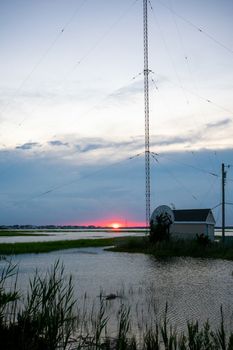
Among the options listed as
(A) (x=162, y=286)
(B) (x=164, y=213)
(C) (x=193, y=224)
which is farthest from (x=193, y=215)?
(A) (x=162, y=286)

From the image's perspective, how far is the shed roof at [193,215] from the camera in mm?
59372

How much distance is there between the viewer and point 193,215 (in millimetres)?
60438

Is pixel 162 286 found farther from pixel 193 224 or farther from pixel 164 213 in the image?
pixel 193 224

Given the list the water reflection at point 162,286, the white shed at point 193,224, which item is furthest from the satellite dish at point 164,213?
the water reflection at point 162,286

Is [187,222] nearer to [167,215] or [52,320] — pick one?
[167,215]

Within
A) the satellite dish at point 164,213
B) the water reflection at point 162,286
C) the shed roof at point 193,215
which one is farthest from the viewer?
the shed roof at point 193,215

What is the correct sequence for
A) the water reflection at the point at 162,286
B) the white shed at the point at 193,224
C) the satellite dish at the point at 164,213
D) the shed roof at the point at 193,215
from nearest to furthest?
1. the water reflection at the point at 162,286
2. the satellite dish at the point at 164,213
3. the white shed at the point at 193,224
4. the shed roof at the point at 193,215

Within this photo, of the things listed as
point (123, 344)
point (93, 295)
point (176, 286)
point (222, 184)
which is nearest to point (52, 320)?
point (123, 344)

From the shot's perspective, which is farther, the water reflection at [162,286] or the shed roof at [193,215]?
the shed roof at [193,215]

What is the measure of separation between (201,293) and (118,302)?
4.67 metres

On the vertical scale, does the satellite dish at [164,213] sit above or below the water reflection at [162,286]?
above

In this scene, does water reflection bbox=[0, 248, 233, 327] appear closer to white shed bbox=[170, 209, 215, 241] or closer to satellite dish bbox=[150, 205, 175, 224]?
satellite dish bbox=[150, 205, 175, 224]

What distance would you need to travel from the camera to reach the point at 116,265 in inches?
1247

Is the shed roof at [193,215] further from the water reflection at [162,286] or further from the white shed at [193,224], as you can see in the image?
the water reflection at [162,286]
